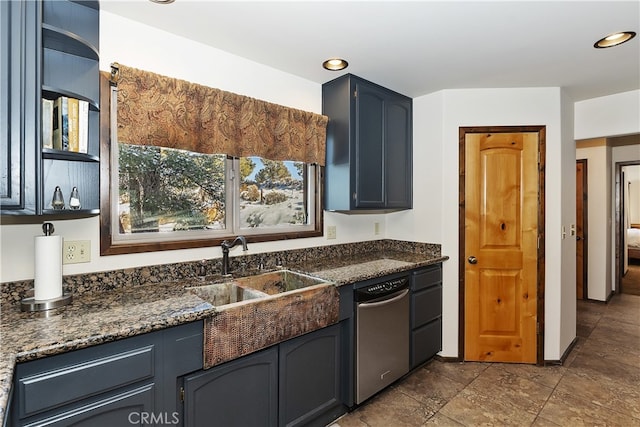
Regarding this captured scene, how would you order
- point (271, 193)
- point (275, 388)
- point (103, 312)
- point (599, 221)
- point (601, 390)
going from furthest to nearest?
point (599, 221), point (271, 193), point (601, 390), point (275, 388), point (103, 312)

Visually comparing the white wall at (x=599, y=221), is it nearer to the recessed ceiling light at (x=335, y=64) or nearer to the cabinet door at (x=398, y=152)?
the cabinet door at (x=398, y=152)

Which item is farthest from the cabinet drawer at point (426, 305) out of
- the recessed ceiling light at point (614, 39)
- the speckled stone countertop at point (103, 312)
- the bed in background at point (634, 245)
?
the bed in background at point (634, 245)

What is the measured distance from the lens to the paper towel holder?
4.50 feet

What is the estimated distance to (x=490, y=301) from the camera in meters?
2.85

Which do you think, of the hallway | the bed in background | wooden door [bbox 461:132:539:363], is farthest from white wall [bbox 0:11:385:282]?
the bed in background

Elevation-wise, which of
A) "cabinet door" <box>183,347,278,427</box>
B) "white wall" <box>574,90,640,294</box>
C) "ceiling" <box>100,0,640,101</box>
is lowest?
"cabinet door" <box>183,347,278,427</box>

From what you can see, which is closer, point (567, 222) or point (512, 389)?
point (512, 389)

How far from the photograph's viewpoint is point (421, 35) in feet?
6.16

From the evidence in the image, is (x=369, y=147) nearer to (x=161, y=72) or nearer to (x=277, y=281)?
(x=277, y=281)

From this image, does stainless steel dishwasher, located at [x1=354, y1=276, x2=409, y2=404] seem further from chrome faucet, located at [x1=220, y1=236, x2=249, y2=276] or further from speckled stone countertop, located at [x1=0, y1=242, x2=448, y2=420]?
chrome faucet, located at [x1=220, y1=236, x2=249, y2=276]

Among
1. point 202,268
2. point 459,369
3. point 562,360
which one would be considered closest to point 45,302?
point 202,268

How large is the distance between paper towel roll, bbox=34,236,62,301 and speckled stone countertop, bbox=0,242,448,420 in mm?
95

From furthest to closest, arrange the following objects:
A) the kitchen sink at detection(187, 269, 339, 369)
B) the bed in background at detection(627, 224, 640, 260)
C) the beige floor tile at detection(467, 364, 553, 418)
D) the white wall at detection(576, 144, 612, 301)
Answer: the bed in background at detection(627, 224, 640, 260) → the white wall at detection(576, 144, 612, 301) → the beige floor tile at detection(467, 364, 553, 418) → the kitchen sink at detection(187, 269, 339, 369)

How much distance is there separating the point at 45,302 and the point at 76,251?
301 mm
